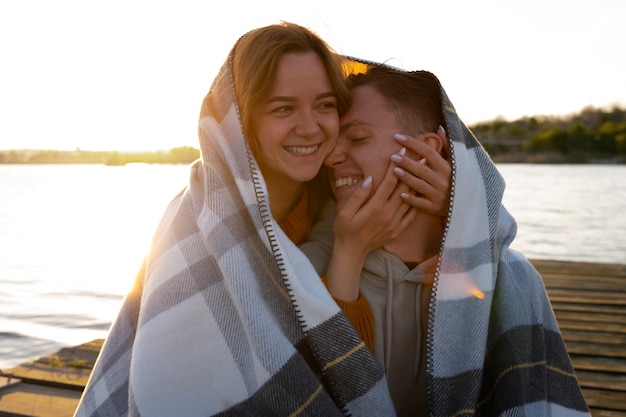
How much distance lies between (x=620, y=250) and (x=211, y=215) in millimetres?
9235

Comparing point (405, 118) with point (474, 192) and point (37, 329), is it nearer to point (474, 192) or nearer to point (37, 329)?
point (474, 192)

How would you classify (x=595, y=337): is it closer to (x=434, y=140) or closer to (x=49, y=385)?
(x=434, y=140)

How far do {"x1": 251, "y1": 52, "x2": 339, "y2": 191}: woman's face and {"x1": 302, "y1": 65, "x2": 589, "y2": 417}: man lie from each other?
8 cm

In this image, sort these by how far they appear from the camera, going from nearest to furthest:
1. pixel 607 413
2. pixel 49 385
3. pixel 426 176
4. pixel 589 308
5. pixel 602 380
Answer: pixel 426 176, pixel 607 413, pixel 49 385, pixel 602 380, pixel 589 308

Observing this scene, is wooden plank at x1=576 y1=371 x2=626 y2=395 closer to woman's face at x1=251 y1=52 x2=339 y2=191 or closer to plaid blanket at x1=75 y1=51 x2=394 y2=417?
plaid blanket at x1=75 y1=51 x2=394 y2=417

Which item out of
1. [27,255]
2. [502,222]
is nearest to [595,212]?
[27,255]

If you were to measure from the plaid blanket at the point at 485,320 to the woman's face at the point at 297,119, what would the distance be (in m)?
0.35

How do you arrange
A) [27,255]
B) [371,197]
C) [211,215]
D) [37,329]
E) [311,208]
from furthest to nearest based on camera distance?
1. [27,255]
2. [37,329]
3. [311,208]
4. [371,197]
5. [211,215]

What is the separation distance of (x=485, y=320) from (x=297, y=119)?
0.78 metres

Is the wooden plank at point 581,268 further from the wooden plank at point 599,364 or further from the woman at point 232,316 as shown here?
the woman at point 232,316

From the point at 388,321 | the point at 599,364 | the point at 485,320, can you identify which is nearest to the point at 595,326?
the point at 599,364

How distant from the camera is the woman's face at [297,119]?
1861mm

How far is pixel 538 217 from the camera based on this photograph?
45.4ft

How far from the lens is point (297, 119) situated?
1.88m
